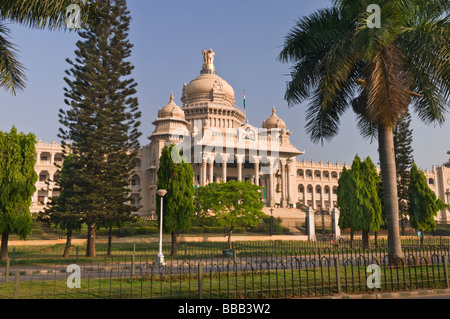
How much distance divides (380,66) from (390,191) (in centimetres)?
386

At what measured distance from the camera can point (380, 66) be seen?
12289 mm

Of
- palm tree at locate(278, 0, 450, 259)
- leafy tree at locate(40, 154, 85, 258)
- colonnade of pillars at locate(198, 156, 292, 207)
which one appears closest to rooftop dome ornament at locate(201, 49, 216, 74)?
colonnade of pillars at locate(198, 156, 292, 207)

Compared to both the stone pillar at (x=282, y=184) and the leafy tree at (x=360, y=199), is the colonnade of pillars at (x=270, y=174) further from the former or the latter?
the leafy tree at (x=360, y=199)

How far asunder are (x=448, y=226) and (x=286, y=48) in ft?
150

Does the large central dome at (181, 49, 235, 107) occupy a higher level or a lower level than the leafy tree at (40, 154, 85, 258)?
higher

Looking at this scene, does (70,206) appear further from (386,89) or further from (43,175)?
(43,175)

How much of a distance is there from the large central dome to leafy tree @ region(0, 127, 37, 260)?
47396 mm

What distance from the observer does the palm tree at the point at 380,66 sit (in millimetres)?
11820

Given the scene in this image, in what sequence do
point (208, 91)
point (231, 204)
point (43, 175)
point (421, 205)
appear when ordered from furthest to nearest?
point (208, 91) < point (43, 175) < point (421, 205) < point (231, 204)

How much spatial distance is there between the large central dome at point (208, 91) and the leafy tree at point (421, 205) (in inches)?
1531

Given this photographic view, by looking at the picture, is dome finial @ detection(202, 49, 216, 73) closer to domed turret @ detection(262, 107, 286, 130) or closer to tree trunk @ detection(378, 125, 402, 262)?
domed turret @ detection(262, 107, 286, 130)

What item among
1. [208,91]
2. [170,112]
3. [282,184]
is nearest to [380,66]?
[282,184]

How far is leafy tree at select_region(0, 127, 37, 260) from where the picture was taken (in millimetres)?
21906
